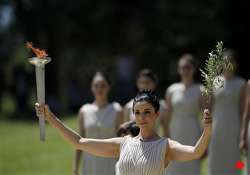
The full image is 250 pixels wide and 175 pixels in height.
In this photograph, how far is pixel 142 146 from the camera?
5527 millimetres

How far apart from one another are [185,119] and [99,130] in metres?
1.83

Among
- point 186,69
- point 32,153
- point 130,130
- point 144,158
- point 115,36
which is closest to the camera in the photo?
point 144,158

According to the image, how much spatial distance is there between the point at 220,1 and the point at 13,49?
9.10m

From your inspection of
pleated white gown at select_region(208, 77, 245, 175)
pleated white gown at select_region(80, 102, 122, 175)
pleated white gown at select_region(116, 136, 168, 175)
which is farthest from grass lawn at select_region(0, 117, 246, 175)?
pleated white gown at select_region(116, 136, 168, 175)

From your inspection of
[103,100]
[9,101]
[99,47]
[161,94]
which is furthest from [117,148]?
[9,101]

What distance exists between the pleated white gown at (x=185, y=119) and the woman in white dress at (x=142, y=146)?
422cm

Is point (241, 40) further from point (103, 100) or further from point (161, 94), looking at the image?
point (103, 100)

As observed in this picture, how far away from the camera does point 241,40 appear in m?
27.8

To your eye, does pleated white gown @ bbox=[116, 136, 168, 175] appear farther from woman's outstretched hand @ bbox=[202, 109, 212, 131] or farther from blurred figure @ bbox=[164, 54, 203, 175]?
blurred figure @ bbox=[164, 54, 203, 175]

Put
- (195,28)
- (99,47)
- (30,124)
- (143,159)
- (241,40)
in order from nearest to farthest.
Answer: (143,159) < (30,124) < (241,40) < (195,28) < (99,47)

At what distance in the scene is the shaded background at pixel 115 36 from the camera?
27953 mm

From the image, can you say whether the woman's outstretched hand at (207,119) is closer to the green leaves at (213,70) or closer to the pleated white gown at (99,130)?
the green leaves at (213,70)

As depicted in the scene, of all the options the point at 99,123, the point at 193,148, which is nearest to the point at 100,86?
the point at 99,123

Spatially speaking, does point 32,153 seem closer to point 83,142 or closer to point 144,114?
point 83,142
